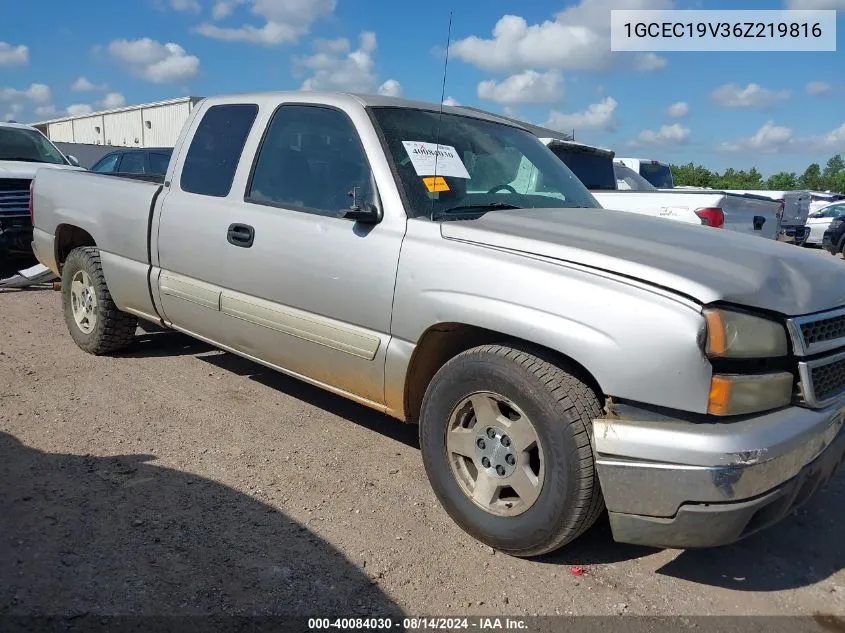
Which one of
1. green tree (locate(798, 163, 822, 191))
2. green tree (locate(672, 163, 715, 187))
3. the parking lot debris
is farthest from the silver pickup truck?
green tree (locate(798, 163, 822, 191))

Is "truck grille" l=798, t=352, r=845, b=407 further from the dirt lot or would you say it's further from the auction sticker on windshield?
the auction sticker on windshield

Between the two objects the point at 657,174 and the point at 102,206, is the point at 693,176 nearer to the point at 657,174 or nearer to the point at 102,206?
the point at 657,174

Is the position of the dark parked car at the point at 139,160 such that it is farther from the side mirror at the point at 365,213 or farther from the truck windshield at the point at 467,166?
the side mirror at the point at 365,213

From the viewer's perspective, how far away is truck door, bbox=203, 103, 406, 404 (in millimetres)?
3271

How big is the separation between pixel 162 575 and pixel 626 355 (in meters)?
1.87

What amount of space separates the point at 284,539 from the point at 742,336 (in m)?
1.94

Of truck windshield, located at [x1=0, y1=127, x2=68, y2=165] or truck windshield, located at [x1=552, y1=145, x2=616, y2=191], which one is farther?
truck windshield, located at [x1=552, y1=145, x2=616, y2=191]

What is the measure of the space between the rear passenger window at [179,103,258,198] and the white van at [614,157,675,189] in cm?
1285

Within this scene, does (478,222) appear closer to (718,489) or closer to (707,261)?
(707,261)

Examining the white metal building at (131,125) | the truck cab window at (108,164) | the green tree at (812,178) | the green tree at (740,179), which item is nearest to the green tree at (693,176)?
the green tree at (740,179)

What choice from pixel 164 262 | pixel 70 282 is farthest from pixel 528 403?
pixel 70 282

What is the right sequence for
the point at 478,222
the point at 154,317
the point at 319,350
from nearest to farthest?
1. the point at 478,222
2. the point at 319,350
3. the point at 154,317

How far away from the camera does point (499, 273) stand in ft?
9.09

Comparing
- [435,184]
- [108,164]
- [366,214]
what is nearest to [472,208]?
[435,184]
